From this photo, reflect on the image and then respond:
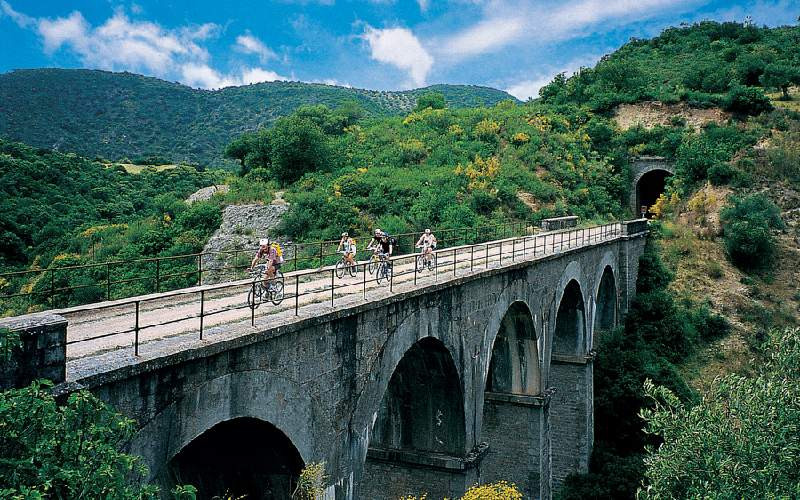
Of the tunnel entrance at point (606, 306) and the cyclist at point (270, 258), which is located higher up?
the cyclist at point (270, 258)

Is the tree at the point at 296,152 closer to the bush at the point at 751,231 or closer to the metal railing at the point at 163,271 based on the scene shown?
the metal railing at the point at 163,271

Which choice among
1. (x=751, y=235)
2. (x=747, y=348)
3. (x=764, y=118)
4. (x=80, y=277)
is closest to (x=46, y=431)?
(x=80, y=277)

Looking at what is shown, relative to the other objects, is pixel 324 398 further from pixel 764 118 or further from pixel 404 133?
pixel 764 118

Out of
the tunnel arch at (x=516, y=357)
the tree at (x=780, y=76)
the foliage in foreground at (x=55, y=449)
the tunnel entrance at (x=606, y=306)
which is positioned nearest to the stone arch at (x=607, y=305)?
the tunnel entrance at (x=606, y=306)

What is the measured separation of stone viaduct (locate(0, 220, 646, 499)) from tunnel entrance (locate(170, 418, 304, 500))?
0.08ft

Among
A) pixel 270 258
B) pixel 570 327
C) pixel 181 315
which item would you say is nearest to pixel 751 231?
pixel 570 327

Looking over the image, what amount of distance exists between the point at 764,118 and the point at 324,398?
48.2m

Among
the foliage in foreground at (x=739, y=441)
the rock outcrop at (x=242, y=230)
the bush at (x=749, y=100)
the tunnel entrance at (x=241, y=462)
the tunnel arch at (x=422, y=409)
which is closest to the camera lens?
the tunnel entrance at (x=241, y=462)

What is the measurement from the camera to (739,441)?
→ 11289mm

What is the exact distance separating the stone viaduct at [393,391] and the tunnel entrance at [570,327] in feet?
0.17

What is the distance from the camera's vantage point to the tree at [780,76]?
5306 centimetres

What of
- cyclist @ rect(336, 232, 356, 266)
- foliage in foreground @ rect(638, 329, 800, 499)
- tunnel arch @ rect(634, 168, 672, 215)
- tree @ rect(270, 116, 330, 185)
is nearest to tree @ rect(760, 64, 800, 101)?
tunnel arch @ rect(634, 168, 672, 215)

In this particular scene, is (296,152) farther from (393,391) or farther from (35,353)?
(35,353)

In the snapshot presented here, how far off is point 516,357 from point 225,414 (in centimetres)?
1392
